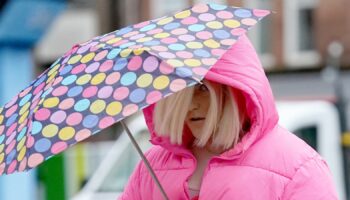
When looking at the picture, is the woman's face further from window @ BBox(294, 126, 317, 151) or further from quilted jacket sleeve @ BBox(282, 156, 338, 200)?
window @ BBox(294, 126, 317, 151)

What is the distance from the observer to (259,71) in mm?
2574

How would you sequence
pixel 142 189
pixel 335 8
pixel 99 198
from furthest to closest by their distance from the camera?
1. pixel 335 8
2. pixel 99 198
3. pixel 142 189

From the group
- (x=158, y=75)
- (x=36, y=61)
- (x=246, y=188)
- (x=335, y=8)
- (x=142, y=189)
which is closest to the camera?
(x=158, y=75)

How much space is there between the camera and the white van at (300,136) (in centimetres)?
629

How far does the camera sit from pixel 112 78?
7.80ft

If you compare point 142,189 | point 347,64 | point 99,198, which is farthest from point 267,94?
point 347,64

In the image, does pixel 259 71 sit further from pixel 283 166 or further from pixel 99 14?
pixel 99 14

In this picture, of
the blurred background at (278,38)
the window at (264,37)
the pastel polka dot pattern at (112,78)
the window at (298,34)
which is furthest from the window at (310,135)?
the window at (264,37)

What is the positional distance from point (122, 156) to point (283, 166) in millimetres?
4103

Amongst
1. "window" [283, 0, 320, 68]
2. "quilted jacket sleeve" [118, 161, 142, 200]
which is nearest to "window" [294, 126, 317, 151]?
"quilted jacket sleeve" [118, 161, 142, 200]

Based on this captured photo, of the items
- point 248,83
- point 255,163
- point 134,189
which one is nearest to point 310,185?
point 255,163

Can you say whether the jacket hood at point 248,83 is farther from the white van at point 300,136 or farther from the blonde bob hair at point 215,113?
the white van at point 300,136

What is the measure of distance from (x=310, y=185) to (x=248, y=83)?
310 mm

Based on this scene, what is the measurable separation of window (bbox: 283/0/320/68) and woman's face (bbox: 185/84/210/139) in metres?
15.6
